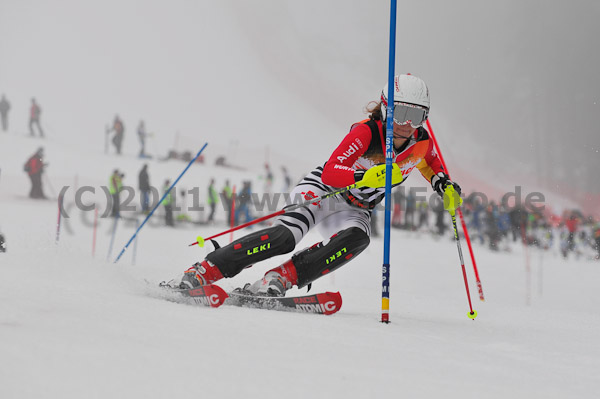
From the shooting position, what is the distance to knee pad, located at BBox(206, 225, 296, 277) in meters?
3.12

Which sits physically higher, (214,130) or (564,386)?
(214,130)

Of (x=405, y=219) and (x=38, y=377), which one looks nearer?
(x=38, y=377)

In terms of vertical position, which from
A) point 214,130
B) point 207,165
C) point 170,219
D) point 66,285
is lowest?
point 66,285

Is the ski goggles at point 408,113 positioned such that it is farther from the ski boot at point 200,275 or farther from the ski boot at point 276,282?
the ski boot at point 200,275

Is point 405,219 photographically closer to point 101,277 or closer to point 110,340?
point 101,277

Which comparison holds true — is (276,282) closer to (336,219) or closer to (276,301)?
(276,301)

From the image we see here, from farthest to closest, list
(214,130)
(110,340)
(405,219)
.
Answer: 1. (214,130)
2. (405,219)
3. (110,340)

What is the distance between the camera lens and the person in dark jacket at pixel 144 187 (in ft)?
39.8

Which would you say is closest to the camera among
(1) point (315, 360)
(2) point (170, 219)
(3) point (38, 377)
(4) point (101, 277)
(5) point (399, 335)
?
(3) point (38, 377)

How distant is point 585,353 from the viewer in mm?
2572

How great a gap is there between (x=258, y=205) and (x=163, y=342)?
41.5 ft

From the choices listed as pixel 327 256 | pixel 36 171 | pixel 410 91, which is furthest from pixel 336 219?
pixel 36 171

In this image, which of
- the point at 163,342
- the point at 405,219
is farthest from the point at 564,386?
the point at 405,219

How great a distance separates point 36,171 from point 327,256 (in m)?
10.5
